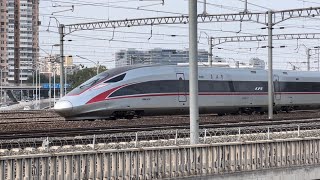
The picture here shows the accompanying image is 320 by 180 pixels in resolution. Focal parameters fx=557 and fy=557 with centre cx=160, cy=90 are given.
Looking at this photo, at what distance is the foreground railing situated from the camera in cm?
1272

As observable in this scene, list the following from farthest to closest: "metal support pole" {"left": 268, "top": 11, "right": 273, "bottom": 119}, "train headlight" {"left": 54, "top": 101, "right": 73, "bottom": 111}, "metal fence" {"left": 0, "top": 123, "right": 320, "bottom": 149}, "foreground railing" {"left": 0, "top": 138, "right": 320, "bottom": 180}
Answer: "metal support pole" {"left": 268, "top": 11, "right": 273, "bottom": 119} → "train headlight" {"left": 54, "top": 101, "right": 73, "bottom": 111} → "metal fence" {"left": 0, "top": 123, "right": 320, "bottom": 149} → "foreground railing" {"left": 0, "top": 138, "right": 320, "bottom": 180}

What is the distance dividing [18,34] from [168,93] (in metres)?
80.5

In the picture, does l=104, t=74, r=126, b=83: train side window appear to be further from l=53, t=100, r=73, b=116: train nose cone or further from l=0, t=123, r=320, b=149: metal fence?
l=0, t=123, r=320, b=149: metal fence

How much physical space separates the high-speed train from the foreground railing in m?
13.2

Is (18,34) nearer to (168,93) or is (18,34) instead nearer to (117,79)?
(168,93)

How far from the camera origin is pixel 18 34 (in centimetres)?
10619

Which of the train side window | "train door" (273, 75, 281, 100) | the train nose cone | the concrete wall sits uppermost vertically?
the train side window

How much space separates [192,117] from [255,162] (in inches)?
87.9

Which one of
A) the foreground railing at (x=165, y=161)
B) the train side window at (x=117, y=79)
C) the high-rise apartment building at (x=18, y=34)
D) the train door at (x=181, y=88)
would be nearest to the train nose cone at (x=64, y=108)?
the train side window at (x=117, y=79)

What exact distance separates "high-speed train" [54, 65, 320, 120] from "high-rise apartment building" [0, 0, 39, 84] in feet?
215

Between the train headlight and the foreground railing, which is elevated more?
the train headlight

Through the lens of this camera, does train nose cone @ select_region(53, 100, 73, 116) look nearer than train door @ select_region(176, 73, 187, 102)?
Yes

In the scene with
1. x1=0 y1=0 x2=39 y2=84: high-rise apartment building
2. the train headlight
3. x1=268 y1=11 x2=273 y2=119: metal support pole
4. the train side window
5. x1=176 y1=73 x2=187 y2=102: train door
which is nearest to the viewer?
the train headlight

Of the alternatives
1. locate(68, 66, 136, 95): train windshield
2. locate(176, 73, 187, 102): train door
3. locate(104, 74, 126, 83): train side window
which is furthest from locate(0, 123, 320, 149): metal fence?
locate(176, 73, 187, 102): train door
